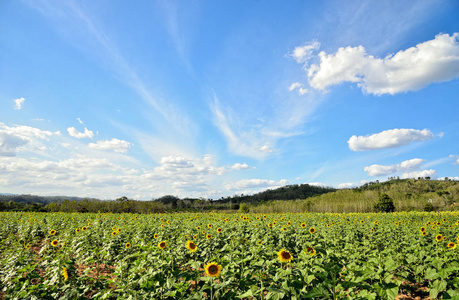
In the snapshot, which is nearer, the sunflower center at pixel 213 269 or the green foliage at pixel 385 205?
the sunflower center at pixel 213 269

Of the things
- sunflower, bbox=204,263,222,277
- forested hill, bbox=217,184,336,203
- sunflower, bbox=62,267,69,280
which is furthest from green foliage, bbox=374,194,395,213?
forested hill, bbox=217,184,336,203

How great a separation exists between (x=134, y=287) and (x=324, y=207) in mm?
71090

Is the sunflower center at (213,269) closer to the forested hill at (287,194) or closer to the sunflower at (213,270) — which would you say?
the sunflower at (213,270)

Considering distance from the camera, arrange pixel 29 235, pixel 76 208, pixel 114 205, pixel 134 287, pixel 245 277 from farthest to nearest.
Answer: pixel 114 205 < pixel 76 208 < pixel 29 235 < pixel 134 287 < pixel 245 277

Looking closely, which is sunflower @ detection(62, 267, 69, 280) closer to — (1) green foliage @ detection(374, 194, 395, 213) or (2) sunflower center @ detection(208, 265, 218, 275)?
(2) sunflower center @ detection(208, 265, 218, 275)

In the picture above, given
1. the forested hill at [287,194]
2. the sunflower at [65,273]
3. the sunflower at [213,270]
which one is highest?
the forested hill at [287,194]

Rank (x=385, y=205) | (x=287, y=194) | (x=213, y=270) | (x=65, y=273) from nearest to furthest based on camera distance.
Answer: (x=213, y=270) → (x=65, y=273) → (x=385, y=205) → (x=287, y=194)

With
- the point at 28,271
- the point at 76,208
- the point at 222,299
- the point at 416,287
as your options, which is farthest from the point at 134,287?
the point at 76,208

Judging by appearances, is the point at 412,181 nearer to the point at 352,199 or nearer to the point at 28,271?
the point at 352,199

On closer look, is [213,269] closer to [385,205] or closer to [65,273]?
[65,273]

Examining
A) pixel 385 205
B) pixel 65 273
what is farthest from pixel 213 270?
pixel 385 205

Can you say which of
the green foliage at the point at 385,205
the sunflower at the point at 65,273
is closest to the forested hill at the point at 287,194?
the green foliage at the point at 385,205

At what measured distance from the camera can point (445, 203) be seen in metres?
69.9

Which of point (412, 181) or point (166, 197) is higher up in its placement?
point (412, 181)
